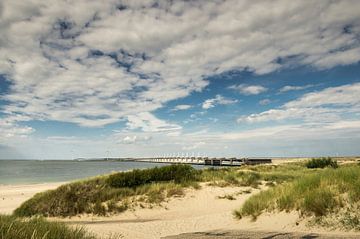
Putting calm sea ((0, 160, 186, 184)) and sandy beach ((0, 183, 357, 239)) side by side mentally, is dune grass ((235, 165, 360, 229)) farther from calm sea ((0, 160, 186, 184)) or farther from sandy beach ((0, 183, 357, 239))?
calm sea ((0, 160, 186, 184))

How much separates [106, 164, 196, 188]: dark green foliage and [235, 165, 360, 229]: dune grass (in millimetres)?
9361

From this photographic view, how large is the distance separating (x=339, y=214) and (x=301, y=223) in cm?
107

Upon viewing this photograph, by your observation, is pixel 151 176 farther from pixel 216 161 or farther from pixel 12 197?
pixel 216 161

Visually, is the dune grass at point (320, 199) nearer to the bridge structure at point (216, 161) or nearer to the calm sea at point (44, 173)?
the calm sea at point (44, 173)

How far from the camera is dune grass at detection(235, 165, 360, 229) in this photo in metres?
8.63

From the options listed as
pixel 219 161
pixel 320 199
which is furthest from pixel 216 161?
pixel 320 199

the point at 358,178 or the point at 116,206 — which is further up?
the point at 358,178

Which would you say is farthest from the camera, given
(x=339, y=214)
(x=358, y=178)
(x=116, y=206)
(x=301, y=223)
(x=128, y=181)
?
(x=128, y=181)

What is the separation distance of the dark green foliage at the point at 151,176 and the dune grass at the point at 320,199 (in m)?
9.36

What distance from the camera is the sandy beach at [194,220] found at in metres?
9.47

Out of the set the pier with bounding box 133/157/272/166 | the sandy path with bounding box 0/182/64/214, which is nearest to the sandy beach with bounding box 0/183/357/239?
the sandy path with bounding box 0/182/64/214

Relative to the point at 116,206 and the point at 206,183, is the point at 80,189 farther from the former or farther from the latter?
the point at 206,183

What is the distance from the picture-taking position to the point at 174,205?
678 inches

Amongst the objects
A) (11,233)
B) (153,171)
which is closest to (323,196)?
(11,233)
